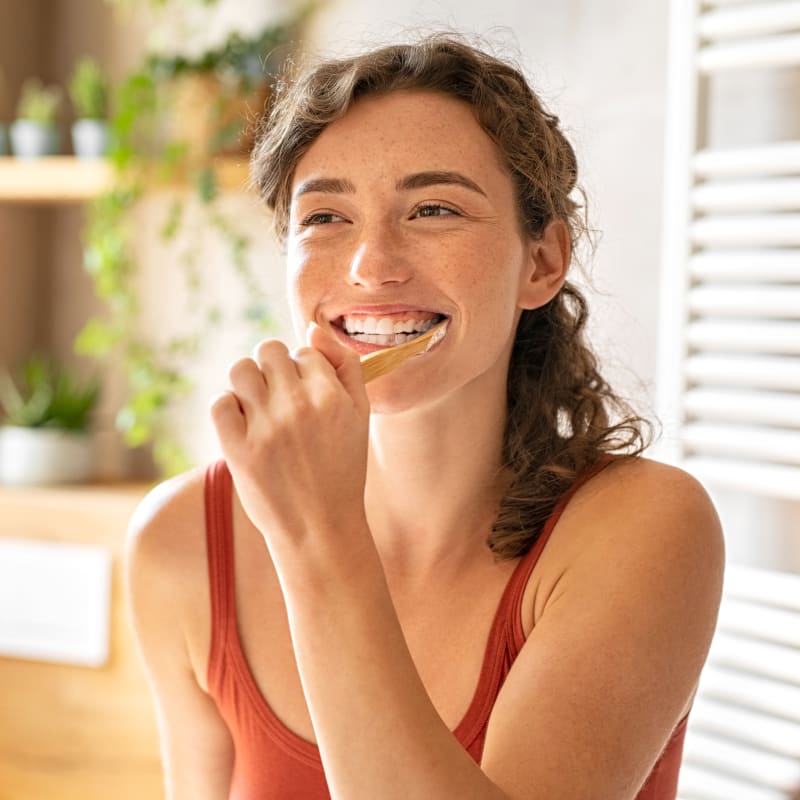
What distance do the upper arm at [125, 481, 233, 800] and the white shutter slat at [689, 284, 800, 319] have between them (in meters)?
0.67

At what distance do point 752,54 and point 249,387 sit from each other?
0.87 meters

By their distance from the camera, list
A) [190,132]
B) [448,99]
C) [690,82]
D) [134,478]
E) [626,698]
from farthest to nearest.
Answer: [134,478] → [190,132] → [690,82] → [448,99] → [626,698]

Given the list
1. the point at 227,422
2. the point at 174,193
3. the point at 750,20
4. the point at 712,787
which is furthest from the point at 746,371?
the point at 174,193

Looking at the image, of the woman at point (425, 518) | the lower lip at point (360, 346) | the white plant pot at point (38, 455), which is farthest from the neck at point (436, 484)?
the white plant pot at point (38, 455)

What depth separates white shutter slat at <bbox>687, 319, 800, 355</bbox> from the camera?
1370 millimetres

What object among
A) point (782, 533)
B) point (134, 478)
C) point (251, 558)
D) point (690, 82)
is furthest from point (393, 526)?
point (134, 478)

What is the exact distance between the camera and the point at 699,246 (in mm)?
1488

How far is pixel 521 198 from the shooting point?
1.07 meters

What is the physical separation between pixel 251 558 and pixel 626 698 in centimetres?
42

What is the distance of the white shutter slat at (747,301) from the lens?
137 cm

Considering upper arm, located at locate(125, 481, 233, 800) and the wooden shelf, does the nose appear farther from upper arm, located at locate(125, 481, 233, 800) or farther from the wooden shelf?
the wooden shelf

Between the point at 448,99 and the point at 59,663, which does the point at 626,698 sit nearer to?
the point at 448,99

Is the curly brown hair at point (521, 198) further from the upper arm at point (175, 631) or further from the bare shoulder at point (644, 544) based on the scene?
the upper arm at point (175, 631)

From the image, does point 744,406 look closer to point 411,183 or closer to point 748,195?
point 748,195
